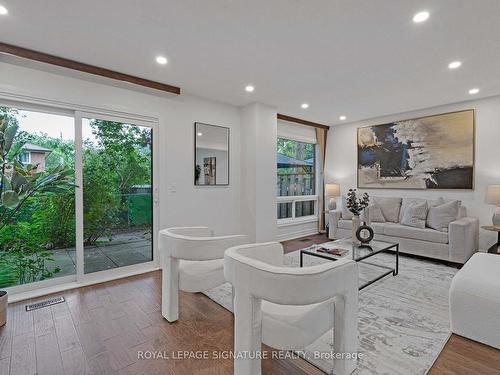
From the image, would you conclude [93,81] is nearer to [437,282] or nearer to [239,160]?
[239,160]

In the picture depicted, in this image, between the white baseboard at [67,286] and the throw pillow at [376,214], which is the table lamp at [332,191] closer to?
the throw pillow at [376,214]

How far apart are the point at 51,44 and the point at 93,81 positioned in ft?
2.00

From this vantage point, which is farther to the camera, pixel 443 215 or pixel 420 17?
pixel 443 215

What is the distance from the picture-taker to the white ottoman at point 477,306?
183 cm

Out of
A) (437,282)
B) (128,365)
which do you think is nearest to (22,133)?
(128,365)

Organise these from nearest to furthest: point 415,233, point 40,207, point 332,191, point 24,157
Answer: point 24,157 → point 40,207 → point 415,233 → point 332,191

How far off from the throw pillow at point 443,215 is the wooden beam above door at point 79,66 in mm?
4343

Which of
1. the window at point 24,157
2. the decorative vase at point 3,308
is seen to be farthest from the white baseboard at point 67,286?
the window at point 24,157

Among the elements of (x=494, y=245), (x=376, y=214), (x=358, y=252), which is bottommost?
(x=494, y=245)

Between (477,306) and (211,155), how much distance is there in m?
3.61

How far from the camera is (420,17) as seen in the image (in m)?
2.07

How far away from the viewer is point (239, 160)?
15.1 ft

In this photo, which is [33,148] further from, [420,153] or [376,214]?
[420,153]

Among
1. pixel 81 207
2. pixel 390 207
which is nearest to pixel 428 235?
pixel 390 207
